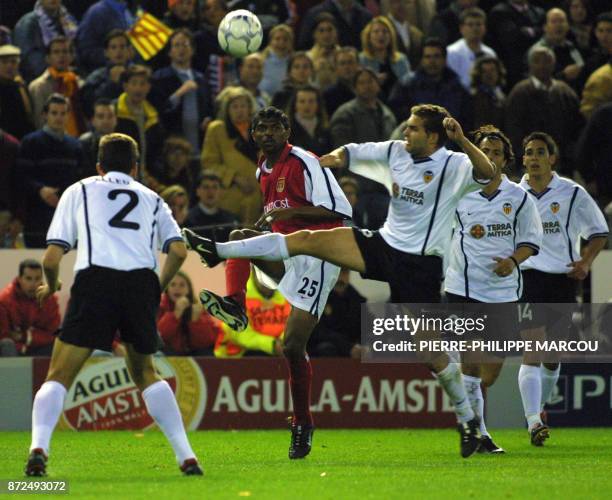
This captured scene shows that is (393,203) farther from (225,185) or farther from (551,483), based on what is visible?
(225,185)

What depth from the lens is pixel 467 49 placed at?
17.2 metres

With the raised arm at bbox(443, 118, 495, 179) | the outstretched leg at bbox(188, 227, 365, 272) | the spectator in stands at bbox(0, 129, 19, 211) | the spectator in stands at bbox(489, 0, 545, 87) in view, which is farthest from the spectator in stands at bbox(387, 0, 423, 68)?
the outstretched leg at bbox(188, 227, 365, 272)

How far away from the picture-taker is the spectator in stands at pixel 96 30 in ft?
53.5

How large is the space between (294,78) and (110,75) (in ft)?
6.65

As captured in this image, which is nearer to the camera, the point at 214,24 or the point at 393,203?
the point at 393,203

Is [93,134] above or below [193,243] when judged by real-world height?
above

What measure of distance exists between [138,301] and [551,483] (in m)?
2.76

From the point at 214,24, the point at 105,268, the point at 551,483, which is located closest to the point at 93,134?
the point at 214,24

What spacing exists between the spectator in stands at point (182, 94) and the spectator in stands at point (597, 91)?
14.7 ft

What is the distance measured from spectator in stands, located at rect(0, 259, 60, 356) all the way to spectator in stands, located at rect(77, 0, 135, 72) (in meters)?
3.51

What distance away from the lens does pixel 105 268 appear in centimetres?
848

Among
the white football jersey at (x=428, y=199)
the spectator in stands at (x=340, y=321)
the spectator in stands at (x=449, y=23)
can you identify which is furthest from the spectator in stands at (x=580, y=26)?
the white football jersey at (x=428, y=199)

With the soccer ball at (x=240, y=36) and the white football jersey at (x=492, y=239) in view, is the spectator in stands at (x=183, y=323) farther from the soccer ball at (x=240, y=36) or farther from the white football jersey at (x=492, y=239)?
the white football jersey at (x=492, y=239)

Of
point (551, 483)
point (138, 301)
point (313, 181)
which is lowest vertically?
point (551, 483)
